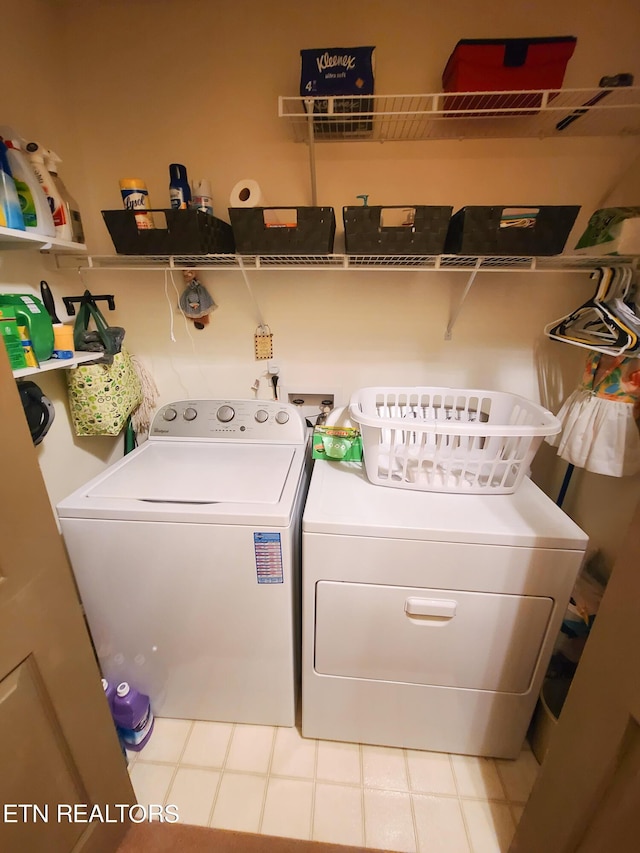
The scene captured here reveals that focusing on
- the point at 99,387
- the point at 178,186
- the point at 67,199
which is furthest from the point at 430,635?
the point at 67,199

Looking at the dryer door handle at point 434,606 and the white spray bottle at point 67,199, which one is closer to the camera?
the dryer door handle at point 434,606

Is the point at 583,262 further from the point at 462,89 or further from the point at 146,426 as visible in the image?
the point at 146,426

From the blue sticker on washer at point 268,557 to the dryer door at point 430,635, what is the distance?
0.13 metres

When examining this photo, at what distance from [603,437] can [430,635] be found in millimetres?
849

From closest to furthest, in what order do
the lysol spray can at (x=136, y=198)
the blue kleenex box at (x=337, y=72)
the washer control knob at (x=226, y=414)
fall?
the blue kleenex box at (x=337, y=72) → the lysol spray can at (x=136, y=198) → the washer control knob at (x=226, y=414)

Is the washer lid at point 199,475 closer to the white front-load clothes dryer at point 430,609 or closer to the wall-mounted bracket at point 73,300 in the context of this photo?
the white front-load clothes dryer at point 430,609

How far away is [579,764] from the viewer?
0.78 metres

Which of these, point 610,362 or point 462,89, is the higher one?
point 462,89

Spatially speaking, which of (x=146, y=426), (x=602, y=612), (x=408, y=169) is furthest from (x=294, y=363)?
(x=602, y=612)

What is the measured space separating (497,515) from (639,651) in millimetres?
429

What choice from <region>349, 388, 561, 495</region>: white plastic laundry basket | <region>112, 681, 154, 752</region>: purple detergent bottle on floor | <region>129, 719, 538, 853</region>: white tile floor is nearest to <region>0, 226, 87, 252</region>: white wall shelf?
<region>349, 388, 561, 495</region>: white plastic laundry basket

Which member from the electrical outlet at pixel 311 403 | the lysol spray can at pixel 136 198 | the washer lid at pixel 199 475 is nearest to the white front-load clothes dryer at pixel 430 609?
the washer lid at pixel 199 475

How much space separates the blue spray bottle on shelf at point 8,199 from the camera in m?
0.98

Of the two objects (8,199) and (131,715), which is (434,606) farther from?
(8,199)
